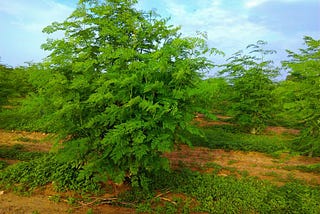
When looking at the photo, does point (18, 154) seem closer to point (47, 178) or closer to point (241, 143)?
point (47, 178)

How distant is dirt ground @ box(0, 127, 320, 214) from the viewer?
5480mm

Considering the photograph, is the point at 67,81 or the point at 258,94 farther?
the point at 258,94

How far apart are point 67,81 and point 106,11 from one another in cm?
164

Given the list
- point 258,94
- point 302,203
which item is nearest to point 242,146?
point 258,94

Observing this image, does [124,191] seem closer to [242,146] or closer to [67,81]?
[67,81]

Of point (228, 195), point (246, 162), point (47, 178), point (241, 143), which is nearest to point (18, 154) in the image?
point (47, 178)

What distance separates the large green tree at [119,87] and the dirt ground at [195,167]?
879 millimetres

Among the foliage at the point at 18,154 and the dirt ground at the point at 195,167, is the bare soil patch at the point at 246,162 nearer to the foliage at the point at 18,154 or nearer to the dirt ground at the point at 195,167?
the dirt ground at the point at 195,167

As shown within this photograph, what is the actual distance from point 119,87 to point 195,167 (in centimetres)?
437

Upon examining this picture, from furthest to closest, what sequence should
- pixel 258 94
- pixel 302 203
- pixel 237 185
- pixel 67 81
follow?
pixel 258 94, pixel 237 185, pixel 302 203, pixel 67 81

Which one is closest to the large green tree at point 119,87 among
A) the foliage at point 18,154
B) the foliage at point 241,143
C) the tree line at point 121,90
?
the tree line at point 121,90

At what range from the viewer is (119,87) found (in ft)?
16.7

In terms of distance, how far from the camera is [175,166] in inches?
325

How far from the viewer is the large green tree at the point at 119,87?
514 cm
